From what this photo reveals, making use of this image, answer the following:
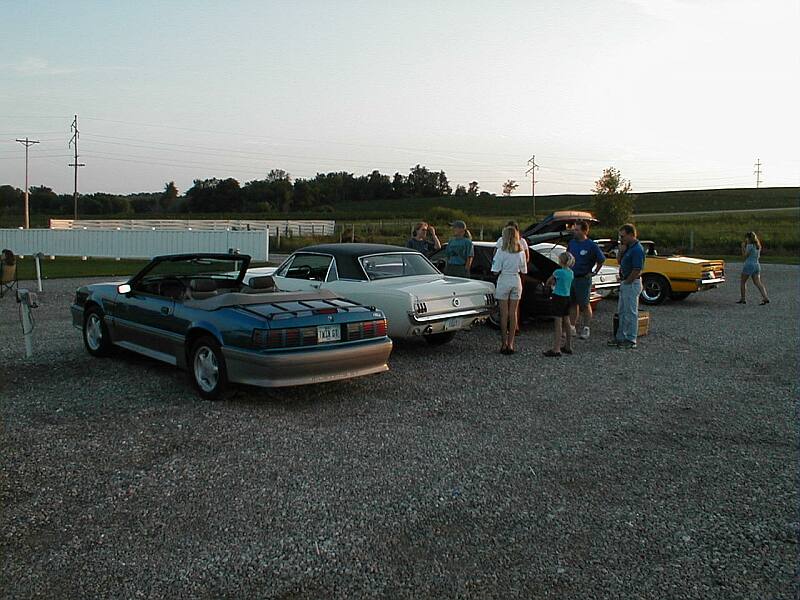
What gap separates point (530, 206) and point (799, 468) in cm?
9697

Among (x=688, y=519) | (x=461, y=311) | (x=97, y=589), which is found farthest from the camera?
(x=461, y=311)

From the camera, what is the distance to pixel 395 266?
9.88 meters

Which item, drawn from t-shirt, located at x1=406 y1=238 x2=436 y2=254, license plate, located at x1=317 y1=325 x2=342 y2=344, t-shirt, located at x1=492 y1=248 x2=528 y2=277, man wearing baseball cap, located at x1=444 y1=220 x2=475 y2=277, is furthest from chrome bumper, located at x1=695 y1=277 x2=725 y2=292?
license plate, located at x1=317 y1=325 x2=342 y2=344

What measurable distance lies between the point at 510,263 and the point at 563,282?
0.69 m

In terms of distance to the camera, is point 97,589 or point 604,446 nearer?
point 97,589

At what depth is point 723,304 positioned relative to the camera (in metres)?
15.9

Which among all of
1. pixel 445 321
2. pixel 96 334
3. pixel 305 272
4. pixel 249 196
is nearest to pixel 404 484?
pixel 445 321

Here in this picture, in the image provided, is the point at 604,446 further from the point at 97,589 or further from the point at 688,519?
the point at 97,589

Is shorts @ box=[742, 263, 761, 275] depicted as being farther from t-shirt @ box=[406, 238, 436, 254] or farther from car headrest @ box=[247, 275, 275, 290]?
car headrest @ box=[247, 275, 275, 290]

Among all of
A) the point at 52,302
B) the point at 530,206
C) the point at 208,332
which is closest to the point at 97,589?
the point at 208,332

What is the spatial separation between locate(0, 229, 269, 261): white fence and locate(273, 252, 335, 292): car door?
20152 mm

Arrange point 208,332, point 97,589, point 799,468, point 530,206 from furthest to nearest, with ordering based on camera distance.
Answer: point 530,206, point 208,332, point 799,468, point 97,589

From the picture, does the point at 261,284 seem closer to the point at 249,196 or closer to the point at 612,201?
the point at 612,201

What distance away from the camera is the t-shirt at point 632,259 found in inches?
396
